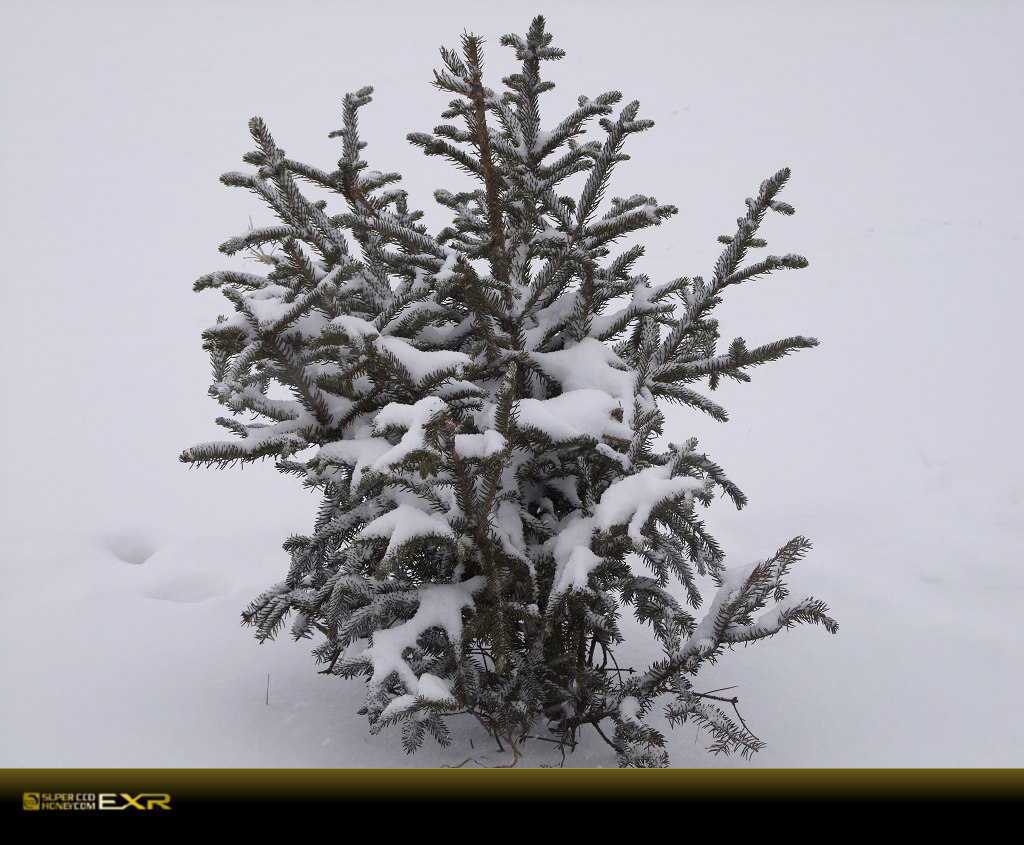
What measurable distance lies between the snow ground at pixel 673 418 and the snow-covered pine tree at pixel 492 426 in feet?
1.49

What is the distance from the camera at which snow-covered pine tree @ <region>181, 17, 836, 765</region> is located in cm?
241

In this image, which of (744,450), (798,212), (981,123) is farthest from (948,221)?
(744,450)

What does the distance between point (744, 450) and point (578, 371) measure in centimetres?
377

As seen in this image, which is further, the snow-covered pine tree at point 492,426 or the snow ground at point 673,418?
the snow ground at point 673,418

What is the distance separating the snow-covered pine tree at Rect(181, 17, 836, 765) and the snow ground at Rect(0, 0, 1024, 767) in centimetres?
46

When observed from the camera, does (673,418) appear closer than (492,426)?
No

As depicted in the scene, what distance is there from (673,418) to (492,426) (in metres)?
4.67

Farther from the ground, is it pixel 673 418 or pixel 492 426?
pixel 673 418

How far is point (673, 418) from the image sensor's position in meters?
6.90

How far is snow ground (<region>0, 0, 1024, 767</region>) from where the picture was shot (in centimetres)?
310

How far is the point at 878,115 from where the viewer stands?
49.5 ft

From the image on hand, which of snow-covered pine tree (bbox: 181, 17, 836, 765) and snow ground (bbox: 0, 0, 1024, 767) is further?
snow ground (bbox: 0, 0, 1024, 767)

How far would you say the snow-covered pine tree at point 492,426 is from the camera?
2410 mm

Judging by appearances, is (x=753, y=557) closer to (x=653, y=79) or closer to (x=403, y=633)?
(x=403, y=633)
